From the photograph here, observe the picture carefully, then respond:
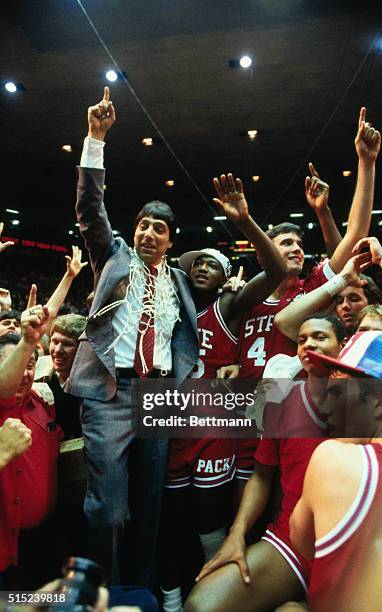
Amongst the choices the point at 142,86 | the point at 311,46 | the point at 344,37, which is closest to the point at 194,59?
the point at 142,86

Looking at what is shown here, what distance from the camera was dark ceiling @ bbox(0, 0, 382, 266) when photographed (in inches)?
189

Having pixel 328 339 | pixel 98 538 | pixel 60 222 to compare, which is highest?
pixel 60 222

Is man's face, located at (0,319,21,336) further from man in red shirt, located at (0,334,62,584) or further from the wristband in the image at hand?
the wristband

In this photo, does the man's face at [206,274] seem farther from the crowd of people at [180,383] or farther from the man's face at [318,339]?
the man's face at [318,339]

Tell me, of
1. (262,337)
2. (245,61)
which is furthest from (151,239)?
(245,61)

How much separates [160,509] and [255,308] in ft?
3.46

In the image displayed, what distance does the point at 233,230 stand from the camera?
16766mm

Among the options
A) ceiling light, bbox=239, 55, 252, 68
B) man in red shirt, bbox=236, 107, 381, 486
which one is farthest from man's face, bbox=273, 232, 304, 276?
ceiling light, bbox=239, 55, 252, 68

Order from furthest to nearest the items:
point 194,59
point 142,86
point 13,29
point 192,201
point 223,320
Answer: point 192,201
point 142,86
point 194,59
point 13,29
point 223,320

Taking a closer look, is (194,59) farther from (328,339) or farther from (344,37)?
(328,339)

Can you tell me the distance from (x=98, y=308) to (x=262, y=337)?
835 mm

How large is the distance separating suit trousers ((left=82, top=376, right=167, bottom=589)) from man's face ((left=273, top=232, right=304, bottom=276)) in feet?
3.60

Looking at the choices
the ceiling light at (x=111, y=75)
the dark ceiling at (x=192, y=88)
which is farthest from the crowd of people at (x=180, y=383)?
the ceiling light at (x=111, y=75)

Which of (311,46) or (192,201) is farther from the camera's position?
(192,201)
